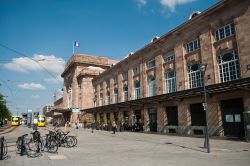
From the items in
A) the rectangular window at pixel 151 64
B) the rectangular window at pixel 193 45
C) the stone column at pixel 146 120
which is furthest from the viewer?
the rectangular window at pixel 151 64

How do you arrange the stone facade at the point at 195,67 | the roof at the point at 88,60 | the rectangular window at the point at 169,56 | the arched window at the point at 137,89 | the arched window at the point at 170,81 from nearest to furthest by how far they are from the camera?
the stone facade at the point at 195,67 → the arched window at the point at 170,81 → the rectangular window at the point at 169,56 → the arched window at the point at 137,89 → the roof at the point at 88,60

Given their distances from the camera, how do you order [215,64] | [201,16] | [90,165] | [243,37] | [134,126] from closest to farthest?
[90,165] < [243,37] < [215,64] < [201,16] < [134,126]

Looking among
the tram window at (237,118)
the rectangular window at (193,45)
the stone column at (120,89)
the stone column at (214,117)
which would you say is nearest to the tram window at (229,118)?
the tram window at (237,118)

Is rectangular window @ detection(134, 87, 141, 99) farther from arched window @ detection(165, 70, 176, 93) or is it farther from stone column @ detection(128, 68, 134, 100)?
arched window @ detection(165, 70, 176, 93)

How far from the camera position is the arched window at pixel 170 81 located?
29948 millimetres

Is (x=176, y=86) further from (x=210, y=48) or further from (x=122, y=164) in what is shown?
(x=122, y=164)

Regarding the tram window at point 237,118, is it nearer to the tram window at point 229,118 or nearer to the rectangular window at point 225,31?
the tram window at point 229,118

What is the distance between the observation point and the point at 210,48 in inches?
953

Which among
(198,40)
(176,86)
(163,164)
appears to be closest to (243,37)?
(198,40)

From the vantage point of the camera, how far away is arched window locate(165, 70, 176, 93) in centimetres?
2995

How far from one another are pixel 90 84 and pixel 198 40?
142 feet

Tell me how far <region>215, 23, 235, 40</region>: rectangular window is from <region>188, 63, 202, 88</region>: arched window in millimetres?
4049

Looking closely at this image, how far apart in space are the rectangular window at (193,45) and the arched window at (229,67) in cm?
375

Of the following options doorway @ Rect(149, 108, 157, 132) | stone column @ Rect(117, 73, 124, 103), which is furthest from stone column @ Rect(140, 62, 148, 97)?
stone column @ Rect(117, 73, 124, 103)
